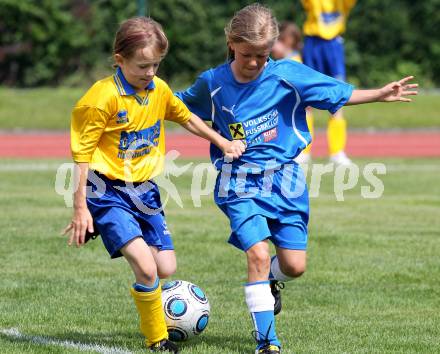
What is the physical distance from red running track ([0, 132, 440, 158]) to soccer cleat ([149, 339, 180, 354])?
40.3ft

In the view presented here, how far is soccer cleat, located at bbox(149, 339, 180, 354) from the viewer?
545cm

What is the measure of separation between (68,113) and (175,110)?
20.4 metres

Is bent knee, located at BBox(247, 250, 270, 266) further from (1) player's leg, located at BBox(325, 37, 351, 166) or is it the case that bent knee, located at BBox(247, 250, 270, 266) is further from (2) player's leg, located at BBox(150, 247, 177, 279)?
(1) player's leg, located at BBox(325, 37, 351, 166)

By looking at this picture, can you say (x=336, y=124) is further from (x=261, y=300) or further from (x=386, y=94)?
(x=261, y=300)

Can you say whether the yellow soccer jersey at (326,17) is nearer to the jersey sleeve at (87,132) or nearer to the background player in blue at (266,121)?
the background player in blue at (266,121)

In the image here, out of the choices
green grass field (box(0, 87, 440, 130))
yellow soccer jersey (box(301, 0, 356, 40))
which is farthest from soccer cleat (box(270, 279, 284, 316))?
green grass field (box(0, 87, 440, 130))

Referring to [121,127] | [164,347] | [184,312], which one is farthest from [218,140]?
[164,347]

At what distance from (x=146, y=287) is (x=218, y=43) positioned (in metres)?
28.0

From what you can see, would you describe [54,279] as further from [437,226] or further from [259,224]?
[437,226]

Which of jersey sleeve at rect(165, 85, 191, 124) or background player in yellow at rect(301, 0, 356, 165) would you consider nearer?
jersey sleeve at rect(165, 85, 191, 124)

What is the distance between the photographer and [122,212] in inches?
213

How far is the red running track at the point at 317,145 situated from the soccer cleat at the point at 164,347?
40.3 ft

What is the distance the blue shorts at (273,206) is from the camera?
5.46 meters

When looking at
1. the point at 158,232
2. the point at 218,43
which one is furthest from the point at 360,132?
the point at 158,232
